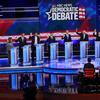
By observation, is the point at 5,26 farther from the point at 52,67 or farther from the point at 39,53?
the point at 52,67

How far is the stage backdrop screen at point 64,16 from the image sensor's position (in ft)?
46.6

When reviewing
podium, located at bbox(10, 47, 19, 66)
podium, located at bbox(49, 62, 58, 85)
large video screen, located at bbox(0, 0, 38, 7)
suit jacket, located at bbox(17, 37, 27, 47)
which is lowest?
podium, located at bbox(49, 62, 58, 85)

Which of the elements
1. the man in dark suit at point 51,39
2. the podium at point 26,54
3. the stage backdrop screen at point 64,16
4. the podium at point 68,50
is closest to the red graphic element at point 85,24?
the stage backdrop screen at point 64,16

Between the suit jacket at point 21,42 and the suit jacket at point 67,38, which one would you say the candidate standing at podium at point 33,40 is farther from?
the suit jacket at point 67,38

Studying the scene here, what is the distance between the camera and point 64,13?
561 inches

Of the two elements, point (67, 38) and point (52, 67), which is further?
point (67, 38)

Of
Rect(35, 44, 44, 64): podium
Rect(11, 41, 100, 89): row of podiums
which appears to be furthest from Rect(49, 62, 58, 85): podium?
Rect(35, 44, 44, 64): podium

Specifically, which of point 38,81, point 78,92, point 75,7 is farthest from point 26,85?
point 75,7

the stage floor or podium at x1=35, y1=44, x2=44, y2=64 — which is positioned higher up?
podium at x1=35, y1=44, x2=44, y2=64

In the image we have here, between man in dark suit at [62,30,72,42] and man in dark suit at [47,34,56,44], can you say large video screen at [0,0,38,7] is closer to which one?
man in dark suit at [47,34,56,44]

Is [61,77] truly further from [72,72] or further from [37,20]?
[37,20]

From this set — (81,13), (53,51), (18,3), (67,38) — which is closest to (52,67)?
(53,51)

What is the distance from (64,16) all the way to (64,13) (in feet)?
0.23

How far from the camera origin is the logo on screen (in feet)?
46.7
